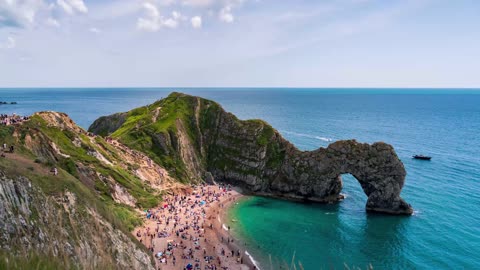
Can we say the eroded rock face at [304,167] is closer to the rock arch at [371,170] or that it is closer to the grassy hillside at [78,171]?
the rock arch at [371,170]

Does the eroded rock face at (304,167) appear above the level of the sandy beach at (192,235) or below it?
above

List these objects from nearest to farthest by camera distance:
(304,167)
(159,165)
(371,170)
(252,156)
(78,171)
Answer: (78,171) < (371,170) < (304,167) < (159,165) < (252,156)

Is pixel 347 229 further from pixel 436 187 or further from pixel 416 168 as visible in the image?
pixel 416 168

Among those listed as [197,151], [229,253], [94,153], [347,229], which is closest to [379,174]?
[347,229]

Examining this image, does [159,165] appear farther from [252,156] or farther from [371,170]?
[371,170]

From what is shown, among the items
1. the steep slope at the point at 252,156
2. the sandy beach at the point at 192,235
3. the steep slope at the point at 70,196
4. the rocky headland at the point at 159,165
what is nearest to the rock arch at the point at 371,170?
the steep slope at the point at 252,156

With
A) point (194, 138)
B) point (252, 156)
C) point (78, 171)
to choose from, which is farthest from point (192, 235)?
point (194, 138)
